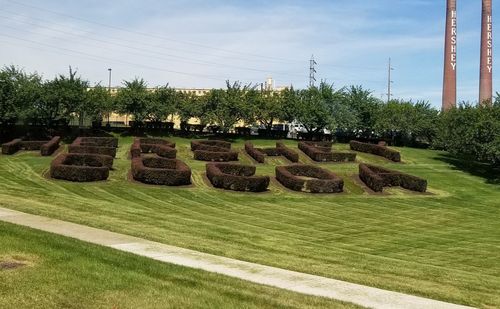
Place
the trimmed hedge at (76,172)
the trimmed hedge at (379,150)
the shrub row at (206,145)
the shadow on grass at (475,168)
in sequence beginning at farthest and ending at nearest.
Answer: the trimmed hedge at (379,150), the shrub row at (206,145), the shadow on grass at (475,168), the trimmed hedge at (76,172)

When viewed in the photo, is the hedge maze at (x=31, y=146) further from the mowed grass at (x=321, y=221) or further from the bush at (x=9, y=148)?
the mowed grass at (x=321, y=221)

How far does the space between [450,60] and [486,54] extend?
16.3 ft

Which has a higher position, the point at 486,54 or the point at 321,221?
the point at 486,54

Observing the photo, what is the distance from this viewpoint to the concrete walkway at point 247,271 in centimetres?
732

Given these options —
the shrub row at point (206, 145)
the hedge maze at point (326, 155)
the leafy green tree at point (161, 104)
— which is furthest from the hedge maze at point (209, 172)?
the leafy green tree at point (161, 104)

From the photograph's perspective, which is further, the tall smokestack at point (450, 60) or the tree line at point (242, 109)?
the tall smokestack at point (450, 60)

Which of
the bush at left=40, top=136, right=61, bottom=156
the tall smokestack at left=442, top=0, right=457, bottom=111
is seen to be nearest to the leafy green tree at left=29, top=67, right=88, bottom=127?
the bush at left=40, top=136, right=61, bottom=156

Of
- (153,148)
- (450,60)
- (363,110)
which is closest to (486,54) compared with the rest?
(450,60)

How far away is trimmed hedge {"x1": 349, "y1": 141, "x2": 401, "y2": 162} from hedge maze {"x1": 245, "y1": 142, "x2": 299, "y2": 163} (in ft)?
26.7

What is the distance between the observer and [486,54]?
242 ft

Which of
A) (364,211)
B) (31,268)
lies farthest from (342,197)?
(31,268)

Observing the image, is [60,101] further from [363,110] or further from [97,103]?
[363,110]

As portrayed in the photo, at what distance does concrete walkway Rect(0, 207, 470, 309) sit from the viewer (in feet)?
24.0

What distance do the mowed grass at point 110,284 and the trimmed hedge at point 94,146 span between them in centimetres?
2500
